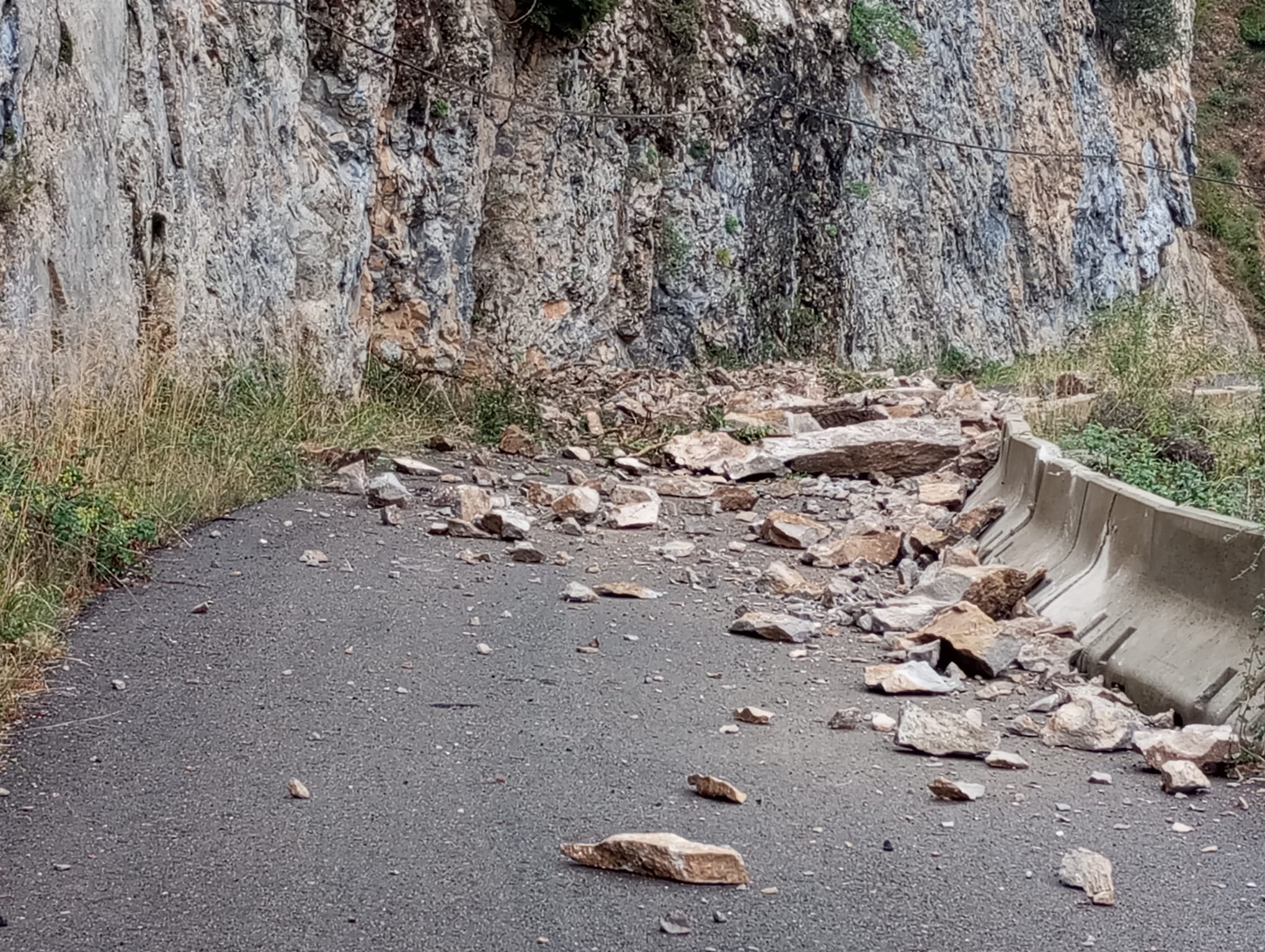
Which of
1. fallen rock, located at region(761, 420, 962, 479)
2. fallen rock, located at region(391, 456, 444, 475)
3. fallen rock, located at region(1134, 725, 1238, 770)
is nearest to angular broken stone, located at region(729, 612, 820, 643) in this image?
fallen rock, located at region(1134, 725, 1238, 770)

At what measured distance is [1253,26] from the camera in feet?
152

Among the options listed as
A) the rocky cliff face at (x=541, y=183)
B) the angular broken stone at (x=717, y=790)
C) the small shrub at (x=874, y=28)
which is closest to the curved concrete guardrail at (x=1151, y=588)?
the angular broken stone at (x=717, y=790)

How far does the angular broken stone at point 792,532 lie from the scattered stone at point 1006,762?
404cm

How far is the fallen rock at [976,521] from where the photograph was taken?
26.5 feet

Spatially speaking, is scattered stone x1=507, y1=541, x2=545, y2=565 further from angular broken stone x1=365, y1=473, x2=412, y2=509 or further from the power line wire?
the power line wire

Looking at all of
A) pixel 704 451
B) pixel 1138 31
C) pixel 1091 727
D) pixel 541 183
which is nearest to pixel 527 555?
pixel 1091 727

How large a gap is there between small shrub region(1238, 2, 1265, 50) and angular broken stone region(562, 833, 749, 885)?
51.1m

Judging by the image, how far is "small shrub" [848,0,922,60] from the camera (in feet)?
73.7

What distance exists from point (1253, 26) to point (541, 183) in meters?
40.9

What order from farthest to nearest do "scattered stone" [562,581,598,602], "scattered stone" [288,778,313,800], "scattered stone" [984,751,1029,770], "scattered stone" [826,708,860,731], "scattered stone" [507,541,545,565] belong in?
"scattered stone" [507,541,545,565]
"scattered stone" [562,581,598,602]
"scattered stone" [826,708,860,731]
"scattered stone" [984,751,1029,770]
"scattered stone" [288,778,313,800]

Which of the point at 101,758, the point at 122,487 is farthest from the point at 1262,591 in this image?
the point at 122,487

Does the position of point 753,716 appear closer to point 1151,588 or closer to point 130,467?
point 1151,588

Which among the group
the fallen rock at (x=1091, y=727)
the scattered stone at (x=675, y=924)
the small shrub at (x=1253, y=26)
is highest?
the small shrub at (x=1253, y=26)

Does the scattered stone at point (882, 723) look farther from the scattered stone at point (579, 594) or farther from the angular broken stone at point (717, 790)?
the scattered stone at point (579, 594)
